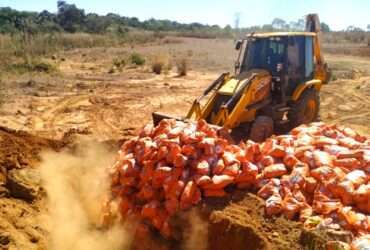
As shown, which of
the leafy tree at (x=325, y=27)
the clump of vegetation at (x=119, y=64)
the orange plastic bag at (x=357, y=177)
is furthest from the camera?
the leafy tree at (x=325, y=27)

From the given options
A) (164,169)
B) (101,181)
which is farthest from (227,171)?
(101,181)

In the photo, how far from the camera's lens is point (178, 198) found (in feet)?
19.5

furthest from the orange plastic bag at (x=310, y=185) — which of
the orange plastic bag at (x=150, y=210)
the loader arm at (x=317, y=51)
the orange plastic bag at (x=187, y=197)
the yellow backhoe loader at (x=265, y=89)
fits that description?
the loader arm at (x=317, y=51)

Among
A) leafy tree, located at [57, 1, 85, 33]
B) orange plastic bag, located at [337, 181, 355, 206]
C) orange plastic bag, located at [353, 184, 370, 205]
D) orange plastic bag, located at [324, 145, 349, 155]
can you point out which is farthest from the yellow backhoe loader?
leafy tree, located at [57, 1, 85, 33]

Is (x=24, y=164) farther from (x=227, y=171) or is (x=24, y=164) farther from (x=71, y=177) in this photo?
(x=227, y=171)

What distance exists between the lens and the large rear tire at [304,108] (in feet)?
33.8

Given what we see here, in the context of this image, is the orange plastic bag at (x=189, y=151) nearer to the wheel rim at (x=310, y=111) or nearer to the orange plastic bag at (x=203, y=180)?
the orange plastic bag at (x=203, y=180)

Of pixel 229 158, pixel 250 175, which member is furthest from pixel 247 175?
pixel 229 158

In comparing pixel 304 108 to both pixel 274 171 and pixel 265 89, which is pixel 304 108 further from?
pixel 274 171

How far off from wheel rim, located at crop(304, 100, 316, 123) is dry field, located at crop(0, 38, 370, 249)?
1.51m

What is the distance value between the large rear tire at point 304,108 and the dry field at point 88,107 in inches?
64.3

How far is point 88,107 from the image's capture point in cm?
1385

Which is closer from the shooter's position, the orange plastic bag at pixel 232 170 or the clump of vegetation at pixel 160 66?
the orange plastic bag at pixel 232 170

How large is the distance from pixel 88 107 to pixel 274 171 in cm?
895
